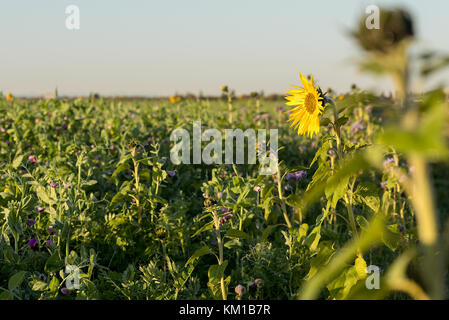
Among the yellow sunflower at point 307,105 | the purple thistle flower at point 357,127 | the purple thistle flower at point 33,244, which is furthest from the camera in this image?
the purple thistle flower at point 357,127

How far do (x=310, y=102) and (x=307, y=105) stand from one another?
0.9 inches

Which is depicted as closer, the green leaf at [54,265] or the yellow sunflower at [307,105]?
the yellow sunflower at [307,105]

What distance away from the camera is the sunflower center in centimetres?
192

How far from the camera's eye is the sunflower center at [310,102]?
1.92 metres

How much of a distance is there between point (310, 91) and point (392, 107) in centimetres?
118

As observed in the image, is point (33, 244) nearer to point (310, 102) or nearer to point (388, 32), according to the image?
point (310, 102)

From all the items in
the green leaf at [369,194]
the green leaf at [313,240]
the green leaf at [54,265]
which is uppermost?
the green leaf at [369,194]

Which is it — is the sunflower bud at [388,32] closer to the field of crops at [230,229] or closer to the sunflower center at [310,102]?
the field of crops at [230,229]

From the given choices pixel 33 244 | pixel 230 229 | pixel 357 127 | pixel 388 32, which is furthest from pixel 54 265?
pixel 357 127

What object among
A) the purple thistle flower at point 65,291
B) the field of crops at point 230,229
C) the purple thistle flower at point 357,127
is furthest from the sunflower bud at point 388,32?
the purple thistle flower at point 357,127

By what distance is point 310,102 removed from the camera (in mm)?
1940

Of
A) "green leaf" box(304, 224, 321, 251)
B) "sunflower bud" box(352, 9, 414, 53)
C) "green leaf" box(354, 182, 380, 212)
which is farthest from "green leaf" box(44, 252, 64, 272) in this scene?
"sunflower bud" box(352, 9, 414, 53)

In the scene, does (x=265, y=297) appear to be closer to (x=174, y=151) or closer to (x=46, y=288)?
(x=46, y=288)
